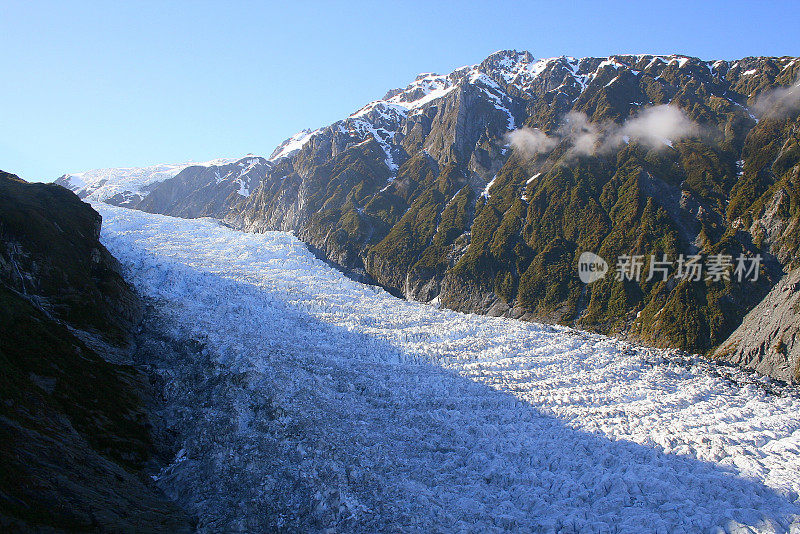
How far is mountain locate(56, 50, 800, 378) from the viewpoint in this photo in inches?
2502

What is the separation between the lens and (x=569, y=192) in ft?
282

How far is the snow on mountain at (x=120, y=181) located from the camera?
15200cm

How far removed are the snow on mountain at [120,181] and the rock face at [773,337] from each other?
559ft

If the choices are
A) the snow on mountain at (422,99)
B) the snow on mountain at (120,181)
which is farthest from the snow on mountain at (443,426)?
the snow on mountain at (120,181)

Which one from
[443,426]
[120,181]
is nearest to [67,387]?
[443,426]

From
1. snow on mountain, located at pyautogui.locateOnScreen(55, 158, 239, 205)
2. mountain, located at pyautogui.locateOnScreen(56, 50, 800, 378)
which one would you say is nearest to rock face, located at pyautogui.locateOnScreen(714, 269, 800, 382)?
mountain, located at pyautogui.locateOnScreen(56, 50, 800, 378)

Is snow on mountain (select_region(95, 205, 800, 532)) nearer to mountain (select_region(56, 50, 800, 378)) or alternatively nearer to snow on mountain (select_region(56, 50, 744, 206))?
mountain (select_region(56, 50, 800, 378))

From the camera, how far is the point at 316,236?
337ft

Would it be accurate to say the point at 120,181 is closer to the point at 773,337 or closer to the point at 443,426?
the point at 443,426

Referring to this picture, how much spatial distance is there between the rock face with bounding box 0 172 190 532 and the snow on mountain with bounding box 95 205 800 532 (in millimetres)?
2517

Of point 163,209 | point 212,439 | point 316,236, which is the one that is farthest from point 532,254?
point 163,209

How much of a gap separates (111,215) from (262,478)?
81.8 metres

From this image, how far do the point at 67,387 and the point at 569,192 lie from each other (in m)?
84.9

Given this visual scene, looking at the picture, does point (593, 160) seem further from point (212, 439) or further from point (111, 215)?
point (111, 215)
